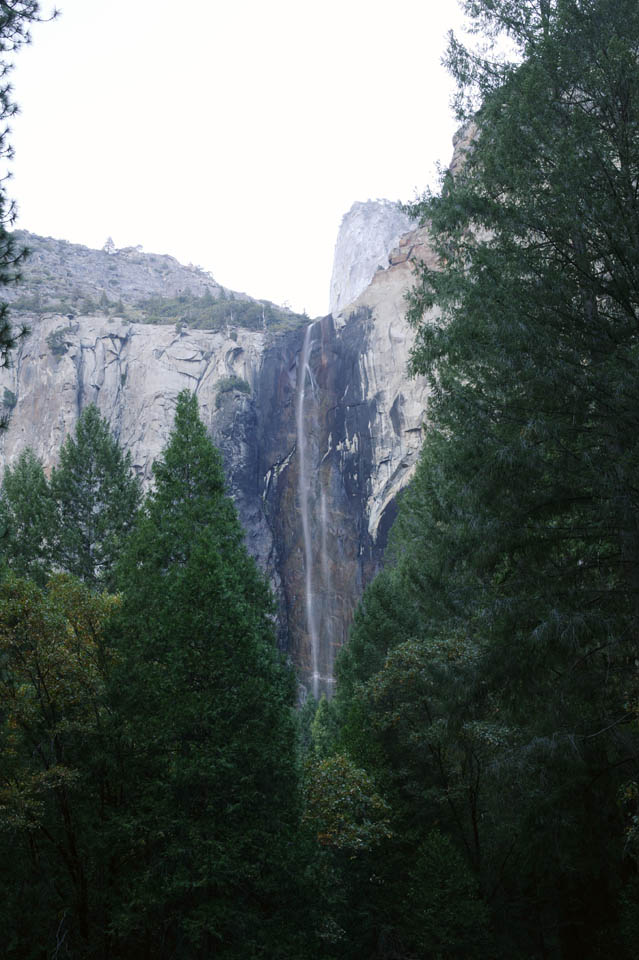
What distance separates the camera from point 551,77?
1145 centimetres

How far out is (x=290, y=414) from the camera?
5719cm

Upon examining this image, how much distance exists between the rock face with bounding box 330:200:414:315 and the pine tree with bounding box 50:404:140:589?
85.6 meters

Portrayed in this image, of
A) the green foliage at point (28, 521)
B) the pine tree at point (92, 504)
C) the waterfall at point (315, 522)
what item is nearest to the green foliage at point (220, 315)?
the waterfall at point (315, 522)

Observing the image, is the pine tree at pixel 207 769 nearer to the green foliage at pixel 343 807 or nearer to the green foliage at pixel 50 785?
the green foliage at pixel 50 785

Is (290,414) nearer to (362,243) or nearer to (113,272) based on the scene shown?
(113,272)

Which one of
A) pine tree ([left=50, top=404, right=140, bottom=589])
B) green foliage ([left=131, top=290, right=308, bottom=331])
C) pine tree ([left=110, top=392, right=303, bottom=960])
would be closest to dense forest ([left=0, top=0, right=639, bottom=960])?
pine tree ([left=110, top=392, right=303, bottom=960])

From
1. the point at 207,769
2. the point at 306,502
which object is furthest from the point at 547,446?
the point at 306,502

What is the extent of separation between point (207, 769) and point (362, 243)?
4454 inches

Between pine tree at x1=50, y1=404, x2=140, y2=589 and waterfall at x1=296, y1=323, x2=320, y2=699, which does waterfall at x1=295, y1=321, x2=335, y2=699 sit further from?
pine tree at x1=50, y1=404, x2=140, y2=589

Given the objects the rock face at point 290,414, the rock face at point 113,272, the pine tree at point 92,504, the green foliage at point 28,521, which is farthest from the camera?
the rock face at point 113,272

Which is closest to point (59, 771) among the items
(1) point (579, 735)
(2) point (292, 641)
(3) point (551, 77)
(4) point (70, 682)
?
(4) point (70, 682)

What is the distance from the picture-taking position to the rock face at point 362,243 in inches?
4343

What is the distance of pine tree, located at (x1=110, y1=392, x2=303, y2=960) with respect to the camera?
10.4 metres

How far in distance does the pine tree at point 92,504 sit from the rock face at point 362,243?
281 ft
